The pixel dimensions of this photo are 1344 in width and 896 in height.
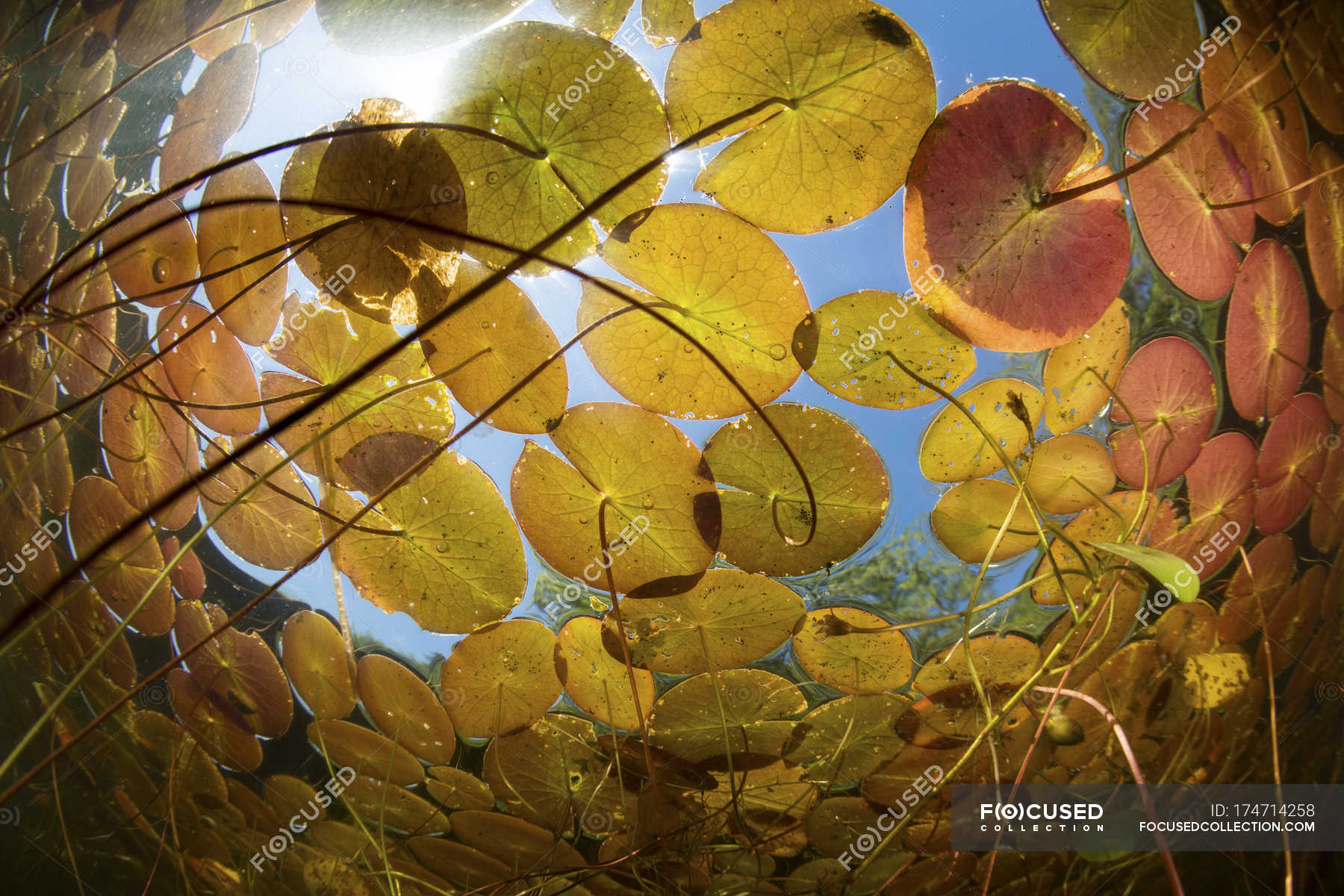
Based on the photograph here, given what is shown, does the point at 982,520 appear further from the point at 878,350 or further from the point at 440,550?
the point at 440,550

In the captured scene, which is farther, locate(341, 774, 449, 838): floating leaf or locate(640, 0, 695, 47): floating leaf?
locate(341, 774, 449, 838): floating leaf

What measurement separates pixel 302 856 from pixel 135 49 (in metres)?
0.49

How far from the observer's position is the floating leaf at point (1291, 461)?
334mm

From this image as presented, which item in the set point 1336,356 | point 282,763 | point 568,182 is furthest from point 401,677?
point 1336,356

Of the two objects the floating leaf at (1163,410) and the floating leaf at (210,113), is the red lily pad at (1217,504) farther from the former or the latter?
the floating leaf at (210,113)

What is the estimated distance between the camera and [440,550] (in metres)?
0.31

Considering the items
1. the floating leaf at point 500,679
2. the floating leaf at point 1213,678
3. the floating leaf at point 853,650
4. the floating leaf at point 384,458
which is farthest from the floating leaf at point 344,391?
the floating leaf at point 1213,678

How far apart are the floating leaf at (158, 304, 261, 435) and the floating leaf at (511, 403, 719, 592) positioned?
146 mm

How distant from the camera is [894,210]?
0.27 metres

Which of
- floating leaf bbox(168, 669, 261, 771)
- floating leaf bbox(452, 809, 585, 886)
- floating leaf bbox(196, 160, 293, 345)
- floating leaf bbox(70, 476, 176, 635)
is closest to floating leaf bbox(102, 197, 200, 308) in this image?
floating leaf bbox(196, 160, 293, 345)

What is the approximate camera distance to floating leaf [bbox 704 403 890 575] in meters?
0.29

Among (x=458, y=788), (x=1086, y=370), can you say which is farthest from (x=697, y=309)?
(x=458, y=788)

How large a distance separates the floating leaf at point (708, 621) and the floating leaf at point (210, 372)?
214mm

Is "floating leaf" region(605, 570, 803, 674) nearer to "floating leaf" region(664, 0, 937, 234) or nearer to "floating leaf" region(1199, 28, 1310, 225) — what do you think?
"floating leaf" region(664, 0, 937, 234)
